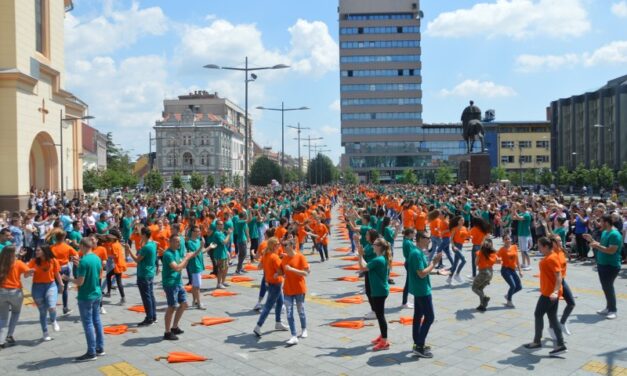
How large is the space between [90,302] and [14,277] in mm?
1598

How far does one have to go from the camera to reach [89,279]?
7918 millimetres

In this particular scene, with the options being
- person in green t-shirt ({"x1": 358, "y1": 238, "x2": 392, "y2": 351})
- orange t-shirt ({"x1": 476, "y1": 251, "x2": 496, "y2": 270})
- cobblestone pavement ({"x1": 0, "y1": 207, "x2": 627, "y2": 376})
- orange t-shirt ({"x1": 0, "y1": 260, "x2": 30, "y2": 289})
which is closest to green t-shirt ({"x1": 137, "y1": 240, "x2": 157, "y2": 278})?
cobblestone pavement ({"x1": 0, "y1": 207, "x2": 627, "y2": 376})

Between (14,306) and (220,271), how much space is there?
511cm

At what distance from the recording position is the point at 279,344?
855 cm

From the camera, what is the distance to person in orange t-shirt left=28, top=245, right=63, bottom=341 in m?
8.88

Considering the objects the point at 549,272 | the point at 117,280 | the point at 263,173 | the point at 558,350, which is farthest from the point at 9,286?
the point at 263,173

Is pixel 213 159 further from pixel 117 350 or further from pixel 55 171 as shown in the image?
pixel 117 350

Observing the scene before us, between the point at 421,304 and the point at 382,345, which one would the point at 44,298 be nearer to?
the point at 382,345

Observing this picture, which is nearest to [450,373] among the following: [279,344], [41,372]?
[279,344]

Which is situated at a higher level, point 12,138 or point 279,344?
point 12,138

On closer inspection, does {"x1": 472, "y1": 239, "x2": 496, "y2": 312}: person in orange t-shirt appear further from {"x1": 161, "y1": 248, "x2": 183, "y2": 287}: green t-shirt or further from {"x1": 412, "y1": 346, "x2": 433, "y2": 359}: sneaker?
{"x1": 161, "y1": 248, "x2": 183, "y2": 287}: green t-shirt

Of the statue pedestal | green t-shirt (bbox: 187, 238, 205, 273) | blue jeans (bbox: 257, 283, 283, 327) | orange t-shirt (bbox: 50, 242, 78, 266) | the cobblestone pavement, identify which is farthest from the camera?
the statue pedestal

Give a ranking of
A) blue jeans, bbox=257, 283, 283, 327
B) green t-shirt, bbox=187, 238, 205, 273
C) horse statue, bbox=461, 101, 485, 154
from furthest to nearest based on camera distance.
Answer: horse statue, bbox=461, 101, 485, 154
green t-shirt, bbox=187, 238, 205, 273
blue jeans, bbox=257, 283, 283, 327

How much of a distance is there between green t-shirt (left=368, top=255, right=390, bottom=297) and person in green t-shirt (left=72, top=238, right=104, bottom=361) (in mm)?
3874
